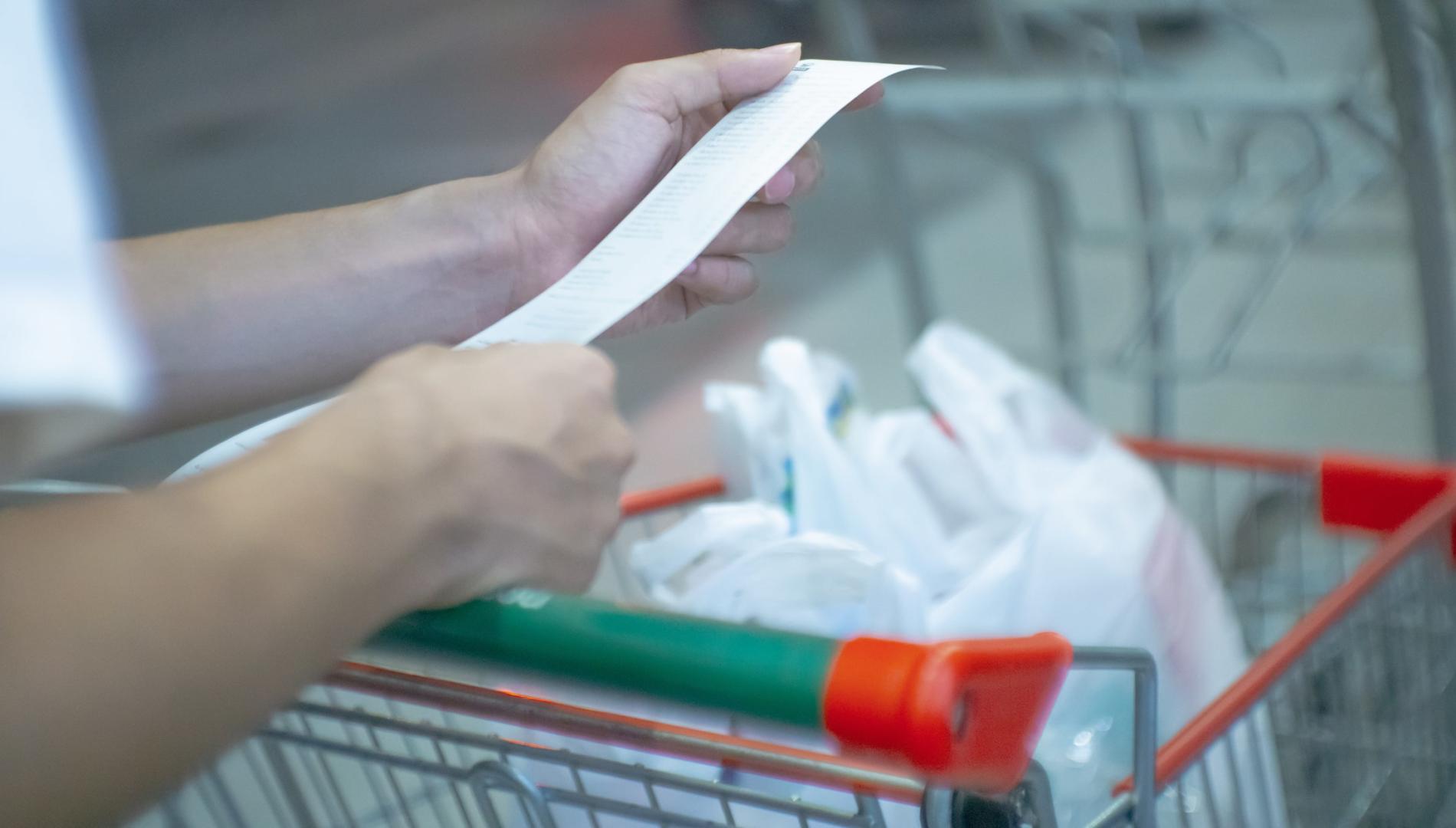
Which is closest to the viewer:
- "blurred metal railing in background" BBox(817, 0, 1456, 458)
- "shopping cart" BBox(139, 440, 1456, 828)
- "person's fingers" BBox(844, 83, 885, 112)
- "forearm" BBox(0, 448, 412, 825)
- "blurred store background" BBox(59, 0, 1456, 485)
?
"forearm" BBox(0, 448, 412, 825)

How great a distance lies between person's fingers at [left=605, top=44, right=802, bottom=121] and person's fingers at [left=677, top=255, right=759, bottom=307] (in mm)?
97

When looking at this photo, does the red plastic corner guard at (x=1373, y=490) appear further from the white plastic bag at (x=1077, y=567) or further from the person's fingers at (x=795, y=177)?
the person's fingers at (x=795, y=177)

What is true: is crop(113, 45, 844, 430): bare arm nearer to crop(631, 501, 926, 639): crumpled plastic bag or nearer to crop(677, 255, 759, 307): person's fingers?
crop(677, 255, 759, 307): person's fingers

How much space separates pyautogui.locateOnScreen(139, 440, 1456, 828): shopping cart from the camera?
0.52m

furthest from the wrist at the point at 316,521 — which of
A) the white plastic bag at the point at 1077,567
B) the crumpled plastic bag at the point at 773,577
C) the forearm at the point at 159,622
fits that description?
the white plastic bag at the point at 1077,567

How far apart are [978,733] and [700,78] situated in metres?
0.47

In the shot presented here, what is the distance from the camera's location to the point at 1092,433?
1073 millimetres

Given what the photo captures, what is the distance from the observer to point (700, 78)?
78 cm

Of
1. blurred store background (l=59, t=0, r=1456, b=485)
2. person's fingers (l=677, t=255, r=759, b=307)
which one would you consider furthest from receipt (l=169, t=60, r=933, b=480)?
blurred store background (l=59, t=0, r=1456, b=485)

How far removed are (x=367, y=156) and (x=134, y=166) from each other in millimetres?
835

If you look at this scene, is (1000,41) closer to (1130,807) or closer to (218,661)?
(1130,807)

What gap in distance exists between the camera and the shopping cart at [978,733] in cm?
52

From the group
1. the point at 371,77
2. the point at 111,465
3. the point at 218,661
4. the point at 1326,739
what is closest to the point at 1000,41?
the point at 1326,739

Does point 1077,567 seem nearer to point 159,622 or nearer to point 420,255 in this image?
point 420,255
